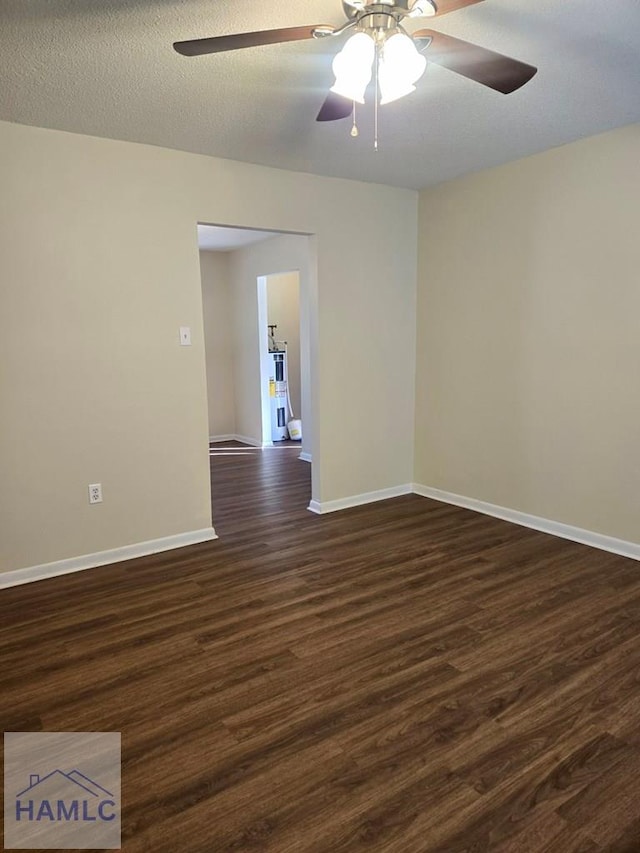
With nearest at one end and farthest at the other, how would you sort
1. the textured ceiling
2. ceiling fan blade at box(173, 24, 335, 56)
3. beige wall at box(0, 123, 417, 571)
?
ceiling fan blade at box(173, 24, 335, 56), the textured ceiling, beige wall at box(0, 123, 417, 571)

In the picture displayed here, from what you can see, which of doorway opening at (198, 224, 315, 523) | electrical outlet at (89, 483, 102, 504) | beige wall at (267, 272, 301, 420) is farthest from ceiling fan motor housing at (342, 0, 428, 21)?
beige wall at (267, 272, 301, 420)

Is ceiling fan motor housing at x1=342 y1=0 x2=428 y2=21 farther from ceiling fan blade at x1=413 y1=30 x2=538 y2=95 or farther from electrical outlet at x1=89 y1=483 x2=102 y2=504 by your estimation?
electrical outlet at x1=89 y1=483 x2=102 y2=504

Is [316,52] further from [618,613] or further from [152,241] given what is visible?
[618,613]

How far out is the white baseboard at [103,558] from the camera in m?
3.03

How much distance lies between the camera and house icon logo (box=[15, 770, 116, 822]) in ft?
5.06

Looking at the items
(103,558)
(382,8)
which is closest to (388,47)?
(382,8)

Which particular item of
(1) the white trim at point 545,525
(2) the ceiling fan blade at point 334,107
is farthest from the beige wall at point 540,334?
(2) the ceiling fan blade at point 334,107

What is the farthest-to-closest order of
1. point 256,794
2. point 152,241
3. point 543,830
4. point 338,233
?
1. point 338,233
2. point 152,241
3. point 256,794
4. point 543,830

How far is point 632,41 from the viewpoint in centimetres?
207

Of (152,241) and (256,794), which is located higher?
(152,241)

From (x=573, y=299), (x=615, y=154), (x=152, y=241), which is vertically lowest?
(x=573, y=299)

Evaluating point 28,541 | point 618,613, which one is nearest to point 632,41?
point 618,613

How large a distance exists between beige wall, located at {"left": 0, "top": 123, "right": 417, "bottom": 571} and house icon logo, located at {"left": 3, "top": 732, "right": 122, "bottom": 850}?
150cm

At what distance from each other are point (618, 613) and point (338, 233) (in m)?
3.03
